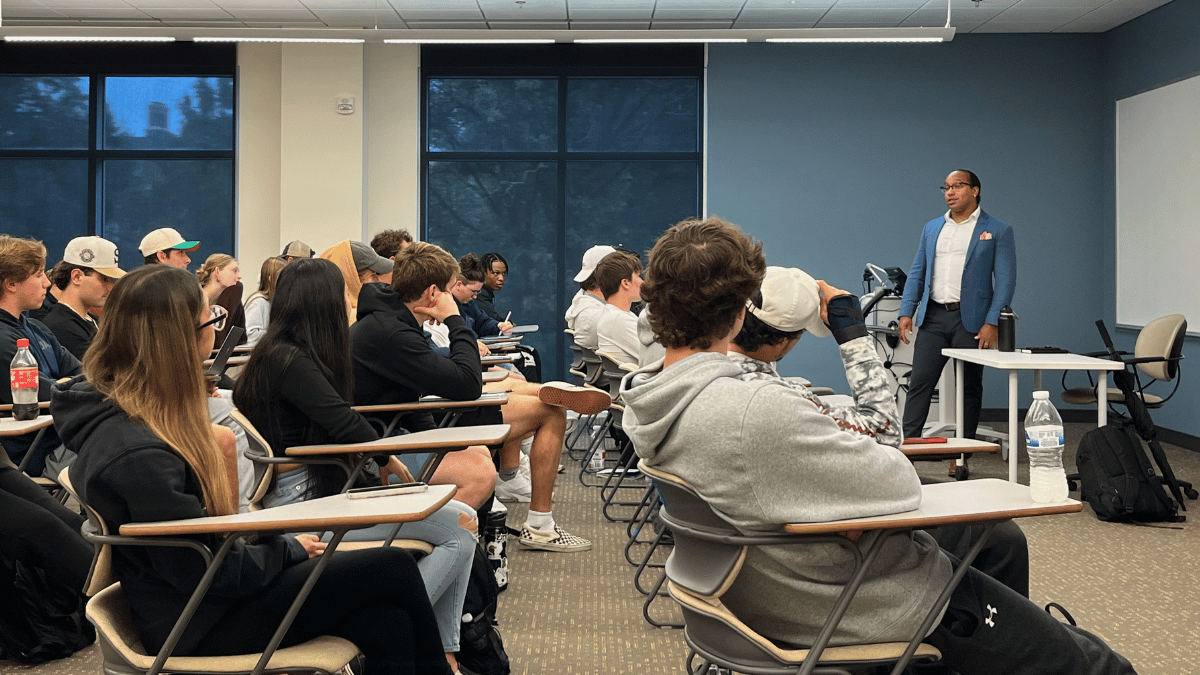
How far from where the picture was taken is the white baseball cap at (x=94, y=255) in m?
3.93

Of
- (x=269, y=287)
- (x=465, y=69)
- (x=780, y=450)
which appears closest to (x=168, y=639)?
(x=780, y=450)

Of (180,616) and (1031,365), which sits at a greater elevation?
(1031,365)

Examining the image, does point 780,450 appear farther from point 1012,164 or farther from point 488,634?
point 1012,164

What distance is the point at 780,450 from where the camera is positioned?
1.59m

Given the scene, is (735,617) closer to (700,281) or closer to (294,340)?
(700,281)

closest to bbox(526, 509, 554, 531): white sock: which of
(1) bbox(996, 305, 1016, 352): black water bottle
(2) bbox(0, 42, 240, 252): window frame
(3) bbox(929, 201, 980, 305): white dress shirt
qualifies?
(1) bbox(996, 305, 1016, 352): black water bottle

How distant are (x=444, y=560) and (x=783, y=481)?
1116 millimetres

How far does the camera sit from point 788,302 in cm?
197

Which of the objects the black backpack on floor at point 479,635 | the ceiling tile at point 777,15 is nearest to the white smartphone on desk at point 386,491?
the black backpack on floor at point 479,635

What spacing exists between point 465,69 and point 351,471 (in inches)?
286

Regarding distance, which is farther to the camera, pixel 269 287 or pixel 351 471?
pixel 269 287

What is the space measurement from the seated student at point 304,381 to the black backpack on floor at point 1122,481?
3424 millimetres

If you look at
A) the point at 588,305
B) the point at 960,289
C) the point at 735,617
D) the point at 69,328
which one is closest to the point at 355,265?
the point at 69,328

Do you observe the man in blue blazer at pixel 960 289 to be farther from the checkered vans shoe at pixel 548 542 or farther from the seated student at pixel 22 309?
the seated student at pixel 22 309
